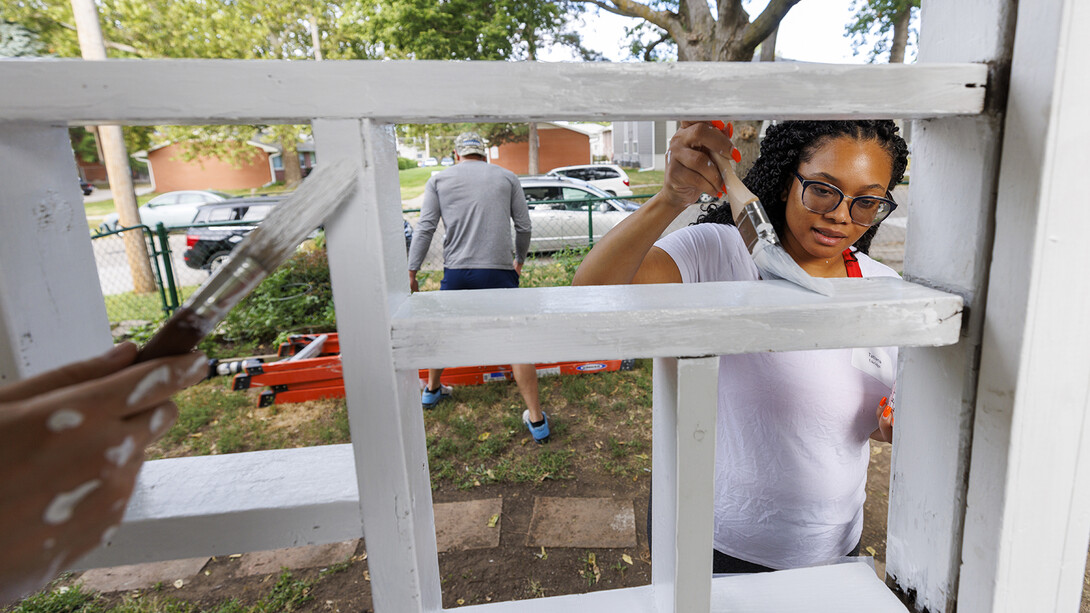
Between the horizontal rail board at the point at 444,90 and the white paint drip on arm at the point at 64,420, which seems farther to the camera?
the horizontal rail board at the point at 444,90

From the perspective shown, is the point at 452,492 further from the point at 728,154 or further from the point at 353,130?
the point at 353,130

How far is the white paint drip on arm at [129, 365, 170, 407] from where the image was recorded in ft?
1.49

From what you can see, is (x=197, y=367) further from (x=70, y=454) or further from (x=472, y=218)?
(x=472, y=218)

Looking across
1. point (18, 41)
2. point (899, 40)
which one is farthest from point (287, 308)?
point (18, 41)

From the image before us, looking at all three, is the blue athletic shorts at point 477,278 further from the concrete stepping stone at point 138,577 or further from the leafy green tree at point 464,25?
the leafy green tree at point 464,25

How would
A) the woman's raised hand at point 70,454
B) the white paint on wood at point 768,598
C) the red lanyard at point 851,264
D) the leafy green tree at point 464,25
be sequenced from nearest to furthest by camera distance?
the woman's raised hand at point 70,454 → the white paint on wood at point 768,598 → the red lanyard at point 851,264 → the leafy green tree at point 464,25

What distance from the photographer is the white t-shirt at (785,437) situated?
145 cm

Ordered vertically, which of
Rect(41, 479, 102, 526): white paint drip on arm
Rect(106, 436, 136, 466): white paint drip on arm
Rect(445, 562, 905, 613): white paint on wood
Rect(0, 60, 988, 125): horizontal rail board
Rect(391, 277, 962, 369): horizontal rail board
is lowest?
Rect(445, 562, 905, 613): white paint on wood

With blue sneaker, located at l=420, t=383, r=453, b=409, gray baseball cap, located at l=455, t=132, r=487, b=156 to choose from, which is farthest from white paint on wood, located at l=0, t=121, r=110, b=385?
gray baseball cap, located at l=455, t=132, r=487, b=156

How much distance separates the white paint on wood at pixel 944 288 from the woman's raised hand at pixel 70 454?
820 millimetres

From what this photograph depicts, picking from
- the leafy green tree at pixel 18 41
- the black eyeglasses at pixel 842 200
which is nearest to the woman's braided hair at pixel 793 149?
the black eyeglasses at pixel 842 200

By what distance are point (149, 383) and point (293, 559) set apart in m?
2.88

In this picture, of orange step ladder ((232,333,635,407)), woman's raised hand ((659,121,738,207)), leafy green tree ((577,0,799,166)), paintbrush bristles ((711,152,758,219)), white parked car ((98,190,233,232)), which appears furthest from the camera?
white parked car ((98,190,233,232))

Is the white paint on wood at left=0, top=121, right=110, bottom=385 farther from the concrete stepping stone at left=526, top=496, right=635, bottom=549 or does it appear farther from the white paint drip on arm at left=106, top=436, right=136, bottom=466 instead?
the concrete stepping stone at left=526, top=496, right=635, bottom=549
